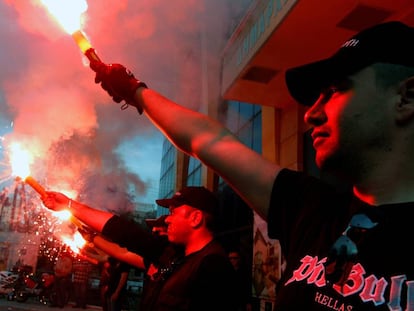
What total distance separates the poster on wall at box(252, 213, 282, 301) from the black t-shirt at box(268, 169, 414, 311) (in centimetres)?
639

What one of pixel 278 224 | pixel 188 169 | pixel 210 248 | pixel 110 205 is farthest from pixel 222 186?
pixel 278 224

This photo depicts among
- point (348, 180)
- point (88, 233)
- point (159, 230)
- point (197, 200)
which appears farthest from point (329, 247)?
point (88, 233)

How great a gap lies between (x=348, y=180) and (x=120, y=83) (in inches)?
37.3

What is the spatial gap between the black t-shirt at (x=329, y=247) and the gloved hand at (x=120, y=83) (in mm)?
688

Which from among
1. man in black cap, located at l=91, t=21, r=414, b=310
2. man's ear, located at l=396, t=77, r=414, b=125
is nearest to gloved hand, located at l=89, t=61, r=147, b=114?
man in black cap, located at l=91, t=21, r=414, b=310

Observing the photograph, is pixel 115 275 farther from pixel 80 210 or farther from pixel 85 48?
pixel 85 48

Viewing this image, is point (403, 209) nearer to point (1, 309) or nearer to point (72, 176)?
point (72, 176)

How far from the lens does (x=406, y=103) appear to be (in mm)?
1214

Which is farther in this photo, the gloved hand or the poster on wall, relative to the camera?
the poster on wall

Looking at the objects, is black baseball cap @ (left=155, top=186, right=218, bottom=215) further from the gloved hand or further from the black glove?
the gloved hand

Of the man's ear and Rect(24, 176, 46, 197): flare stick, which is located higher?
Rect(24, 176, 46, 197): flare stick

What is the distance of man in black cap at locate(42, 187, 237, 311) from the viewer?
2.74m

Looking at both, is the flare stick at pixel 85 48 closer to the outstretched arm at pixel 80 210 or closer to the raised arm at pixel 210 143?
the raised arm at pixel 210 143

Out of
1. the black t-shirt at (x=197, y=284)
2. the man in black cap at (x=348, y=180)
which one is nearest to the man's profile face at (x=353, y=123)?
the man in black cap at (x=348, y=180)
